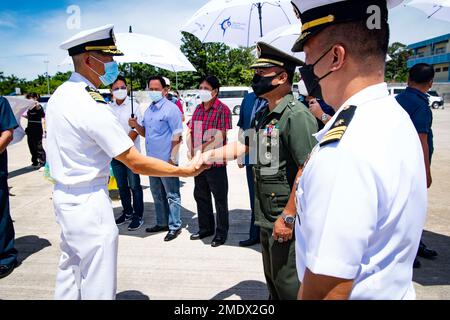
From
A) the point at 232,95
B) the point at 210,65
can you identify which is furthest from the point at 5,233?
the point at 210,65

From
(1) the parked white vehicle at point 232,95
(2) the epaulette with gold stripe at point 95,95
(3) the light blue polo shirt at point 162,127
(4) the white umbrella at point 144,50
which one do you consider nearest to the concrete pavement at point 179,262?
(3) the light blue polo shirt at point 162,127

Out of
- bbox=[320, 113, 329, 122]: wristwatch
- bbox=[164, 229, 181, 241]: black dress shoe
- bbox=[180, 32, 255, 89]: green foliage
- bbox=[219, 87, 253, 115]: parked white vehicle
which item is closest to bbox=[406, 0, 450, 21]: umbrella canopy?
bbox=[320, 113, 329, 122]: wristwatch

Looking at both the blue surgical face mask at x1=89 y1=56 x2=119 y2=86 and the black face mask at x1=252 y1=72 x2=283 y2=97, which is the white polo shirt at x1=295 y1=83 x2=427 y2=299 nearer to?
the black face mask at x1=252 y1=72 x2=283 y2=97

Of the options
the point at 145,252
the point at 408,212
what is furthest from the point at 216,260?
the point at 408,212

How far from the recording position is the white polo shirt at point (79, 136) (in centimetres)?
214

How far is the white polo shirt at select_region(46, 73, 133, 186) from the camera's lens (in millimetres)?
2137

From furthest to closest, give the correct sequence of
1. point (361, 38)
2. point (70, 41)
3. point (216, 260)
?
point (216, 260), point (70, 41), point (361, 38)

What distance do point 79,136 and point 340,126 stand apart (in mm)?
1676

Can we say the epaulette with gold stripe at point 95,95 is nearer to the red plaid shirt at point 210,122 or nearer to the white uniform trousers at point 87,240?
the white uniform trousers at point 87,240

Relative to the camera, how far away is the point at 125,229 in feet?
16.6

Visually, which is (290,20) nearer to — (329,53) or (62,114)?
(62,114)

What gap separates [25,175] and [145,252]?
6.06 meters

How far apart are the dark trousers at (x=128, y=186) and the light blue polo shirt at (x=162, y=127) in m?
0.66

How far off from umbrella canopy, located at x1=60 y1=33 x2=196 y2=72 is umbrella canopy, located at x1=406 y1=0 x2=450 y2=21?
3.26 meters
